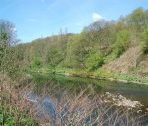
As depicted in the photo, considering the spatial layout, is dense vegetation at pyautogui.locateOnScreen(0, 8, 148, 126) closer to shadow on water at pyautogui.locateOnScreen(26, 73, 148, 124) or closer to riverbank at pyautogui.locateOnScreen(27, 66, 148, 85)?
riverbank at pyautogui.locateOnScreen(27, 66, 148, 85)

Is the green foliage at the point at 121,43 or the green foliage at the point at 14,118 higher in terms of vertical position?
the green foliage at the point at 121,43

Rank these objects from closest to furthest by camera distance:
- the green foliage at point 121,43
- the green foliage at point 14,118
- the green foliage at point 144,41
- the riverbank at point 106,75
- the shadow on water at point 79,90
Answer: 1. the green foliage at point 14,118
2. the shadow on water at point 79,90
3. the riverbank at point 106,75
4. the green foliage at point 144,41
5. the green foliage at point 121,43

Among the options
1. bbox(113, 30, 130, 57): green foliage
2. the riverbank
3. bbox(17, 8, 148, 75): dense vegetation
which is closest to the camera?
the riverbank

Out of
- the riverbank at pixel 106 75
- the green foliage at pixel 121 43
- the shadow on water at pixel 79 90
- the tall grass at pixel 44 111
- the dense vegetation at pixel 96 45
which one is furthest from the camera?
the dense vegetation at pixel 96 45

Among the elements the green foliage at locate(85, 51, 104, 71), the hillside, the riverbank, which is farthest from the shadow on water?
the green foliage at locate(85, 51, 104, 71)

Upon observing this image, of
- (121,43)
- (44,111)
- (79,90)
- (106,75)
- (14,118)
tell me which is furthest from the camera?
(121,43)

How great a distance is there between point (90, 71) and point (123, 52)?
13002 millimetres

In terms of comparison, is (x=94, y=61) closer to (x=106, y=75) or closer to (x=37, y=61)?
(x=106, y=75)

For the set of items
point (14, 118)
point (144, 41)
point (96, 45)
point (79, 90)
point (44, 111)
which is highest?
point (96, 45)

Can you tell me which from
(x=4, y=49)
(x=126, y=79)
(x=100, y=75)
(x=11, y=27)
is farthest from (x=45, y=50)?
(x=4, y=49)

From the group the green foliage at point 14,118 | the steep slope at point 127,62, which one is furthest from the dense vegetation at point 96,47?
the green foliage at point 14,118

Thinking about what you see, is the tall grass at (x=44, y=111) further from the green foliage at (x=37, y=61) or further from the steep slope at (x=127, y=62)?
the green foliage at (x=37, y=61)

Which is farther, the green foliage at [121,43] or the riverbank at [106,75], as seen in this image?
the green foliage at [121,43]

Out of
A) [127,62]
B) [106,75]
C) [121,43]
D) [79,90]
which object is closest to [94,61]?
[121,43]
